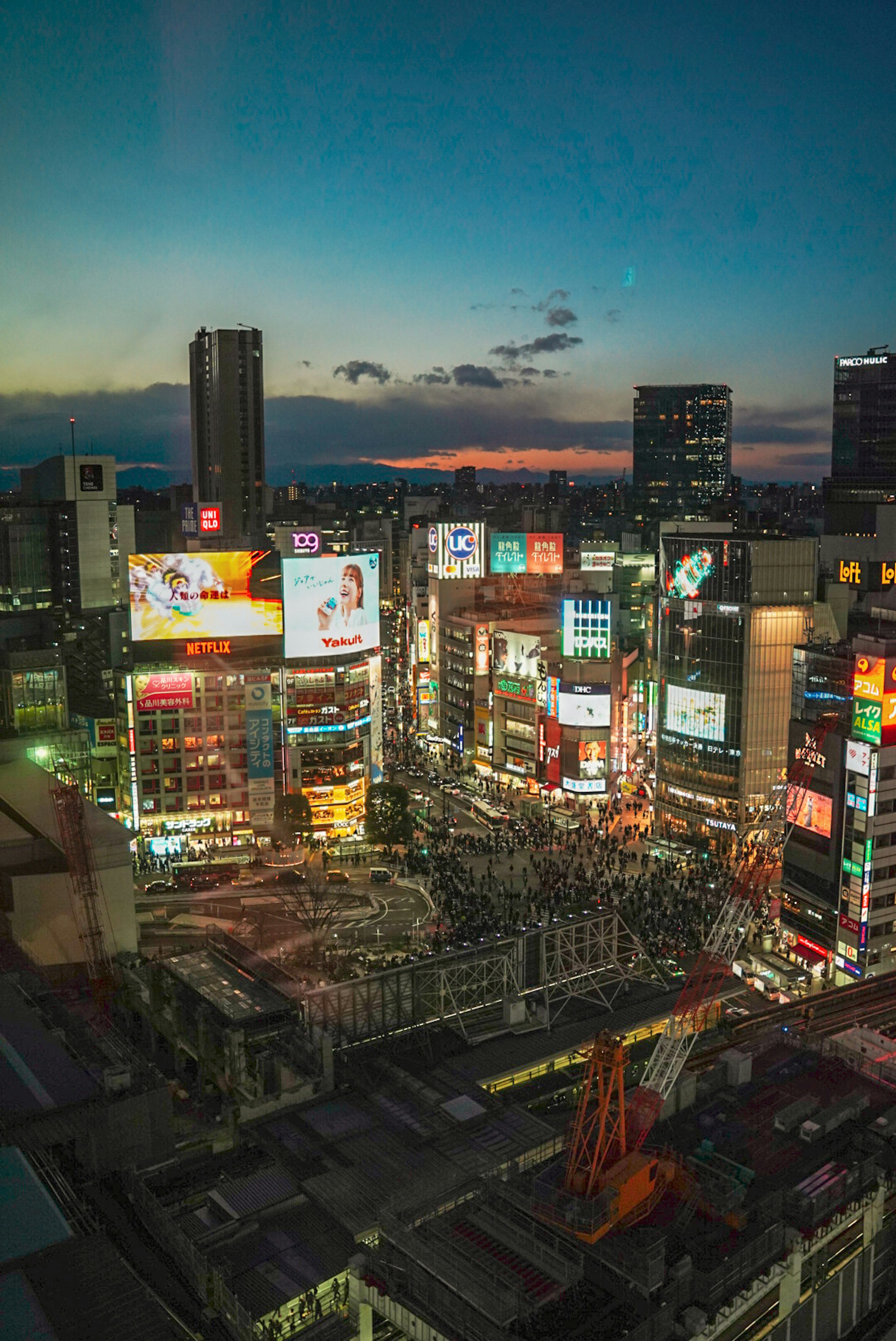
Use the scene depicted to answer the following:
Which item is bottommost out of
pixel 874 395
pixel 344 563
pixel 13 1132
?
pixel 13 1132

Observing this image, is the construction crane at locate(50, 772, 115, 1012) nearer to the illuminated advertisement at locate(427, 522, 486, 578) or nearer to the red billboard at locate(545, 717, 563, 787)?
the red billboard at locate(545, 717, 563, 787)

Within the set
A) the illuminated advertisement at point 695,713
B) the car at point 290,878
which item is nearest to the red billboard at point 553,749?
the illuminated advertisement at point 695,713

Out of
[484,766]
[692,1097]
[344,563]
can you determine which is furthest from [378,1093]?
[484,766]

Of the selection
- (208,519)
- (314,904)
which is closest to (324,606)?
(314,904)

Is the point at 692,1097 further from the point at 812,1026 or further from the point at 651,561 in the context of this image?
the point at 651,561

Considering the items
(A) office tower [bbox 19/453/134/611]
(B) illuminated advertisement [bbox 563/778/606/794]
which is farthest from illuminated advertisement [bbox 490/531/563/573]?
(A) office tower [bbox 19/453/134/611]

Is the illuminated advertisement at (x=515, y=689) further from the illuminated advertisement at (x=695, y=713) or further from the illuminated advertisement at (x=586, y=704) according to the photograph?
the illuminated advertisement at (x=695, y=713)
